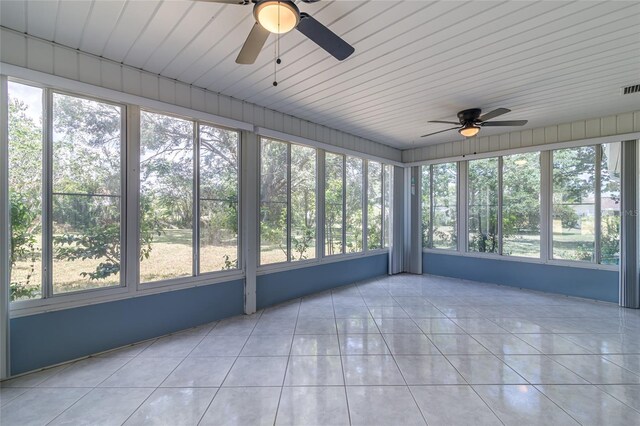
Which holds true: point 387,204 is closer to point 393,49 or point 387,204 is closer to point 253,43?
point 393,49

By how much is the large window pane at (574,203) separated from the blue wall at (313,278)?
323 cm

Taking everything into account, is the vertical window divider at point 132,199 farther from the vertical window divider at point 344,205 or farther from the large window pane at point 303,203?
the vertical window divider at point 344,205

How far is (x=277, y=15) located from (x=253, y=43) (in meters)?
0.39

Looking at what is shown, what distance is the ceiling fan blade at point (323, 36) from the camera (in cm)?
176

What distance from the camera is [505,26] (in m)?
2.28

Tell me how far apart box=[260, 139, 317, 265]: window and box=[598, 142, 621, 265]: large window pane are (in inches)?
185

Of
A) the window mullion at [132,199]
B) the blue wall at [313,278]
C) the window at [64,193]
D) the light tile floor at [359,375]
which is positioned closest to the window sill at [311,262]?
the blue wall at [313,278]

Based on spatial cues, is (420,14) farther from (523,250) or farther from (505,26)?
(523,250)

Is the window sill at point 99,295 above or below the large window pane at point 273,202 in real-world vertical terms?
below

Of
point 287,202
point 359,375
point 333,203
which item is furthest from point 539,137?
point 359,375

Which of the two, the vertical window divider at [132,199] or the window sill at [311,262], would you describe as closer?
the vertical window divider at [132,199]

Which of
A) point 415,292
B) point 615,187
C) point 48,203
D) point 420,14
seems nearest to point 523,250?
point 615,187

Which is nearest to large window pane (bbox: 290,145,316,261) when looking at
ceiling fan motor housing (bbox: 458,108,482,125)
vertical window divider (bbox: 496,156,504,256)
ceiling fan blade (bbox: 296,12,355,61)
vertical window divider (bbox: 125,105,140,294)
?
vertical window divider (bbox: 125,105,140,294)

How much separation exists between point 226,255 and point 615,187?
6.06m
